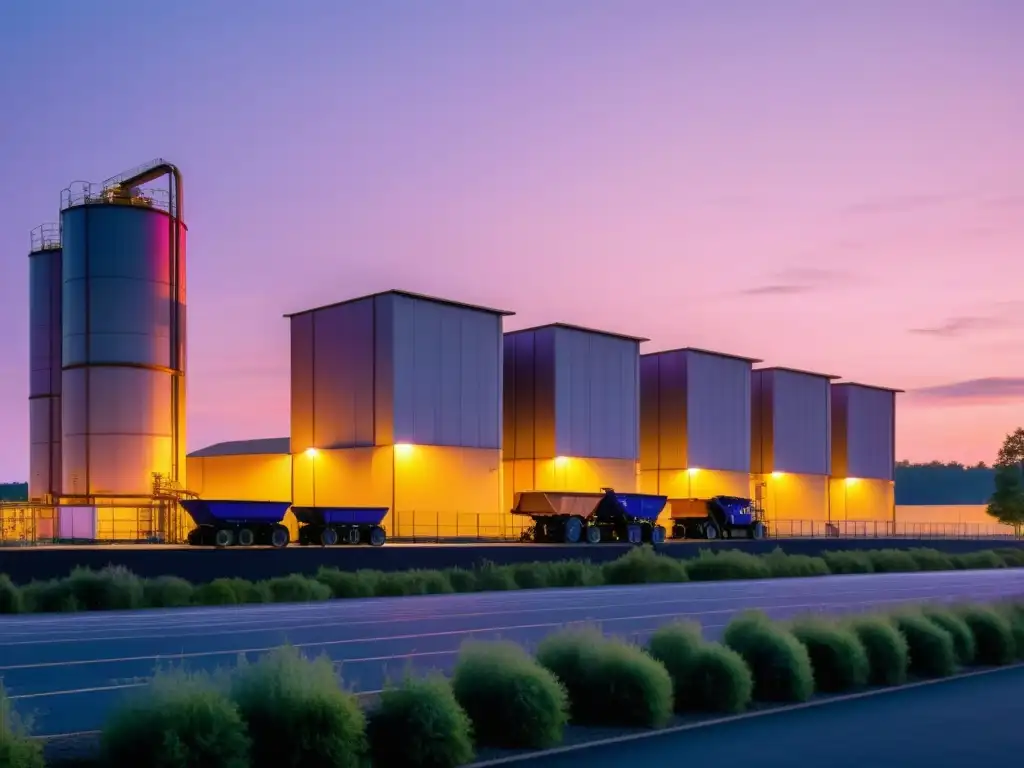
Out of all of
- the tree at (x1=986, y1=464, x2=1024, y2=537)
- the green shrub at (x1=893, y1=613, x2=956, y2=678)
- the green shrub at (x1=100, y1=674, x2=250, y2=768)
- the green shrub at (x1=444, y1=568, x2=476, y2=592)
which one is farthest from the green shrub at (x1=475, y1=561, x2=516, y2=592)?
the tree at (x1=986, y1=464, x2=1024, y2=537)

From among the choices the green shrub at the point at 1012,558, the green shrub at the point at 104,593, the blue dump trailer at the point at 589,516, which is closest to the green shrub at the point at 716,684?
the green shrub at the point at 104,593

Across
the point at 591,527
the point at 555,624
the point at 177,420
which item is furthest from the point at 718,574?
the point at 177,420

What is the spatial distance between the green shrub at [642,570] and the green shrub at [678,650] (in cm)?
2400

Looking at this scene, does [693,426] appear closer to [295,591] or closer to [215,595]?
[295,591]

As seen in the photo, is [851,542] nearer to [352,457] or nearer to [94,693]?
[352,457]

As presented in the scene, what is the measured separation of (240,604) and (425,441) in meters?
21.9

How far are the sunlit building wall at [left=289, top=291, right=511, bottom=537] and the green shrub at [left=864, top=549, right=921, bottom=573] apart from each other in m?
15.8

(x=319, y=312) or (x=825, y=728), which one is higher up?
(x=319, y=312)

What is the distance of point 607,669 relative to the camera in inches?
458

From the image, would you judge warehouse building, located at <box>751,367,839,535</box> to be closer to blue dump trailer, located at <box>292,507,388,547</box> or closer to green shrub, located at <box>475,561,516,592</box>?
blue dump trailer, located at <box>292,507,388,547</box>

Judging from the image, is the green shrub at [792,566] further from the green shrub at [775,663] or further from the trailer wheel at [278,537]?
the green shrub at [775,663]

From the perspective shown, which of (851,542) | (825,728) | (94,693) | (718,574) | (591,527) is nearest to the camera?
(825,728)

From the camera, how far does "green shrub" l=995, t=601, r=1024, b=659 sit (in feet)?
56.9

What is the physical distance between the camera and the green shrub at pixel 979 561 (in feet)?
173
